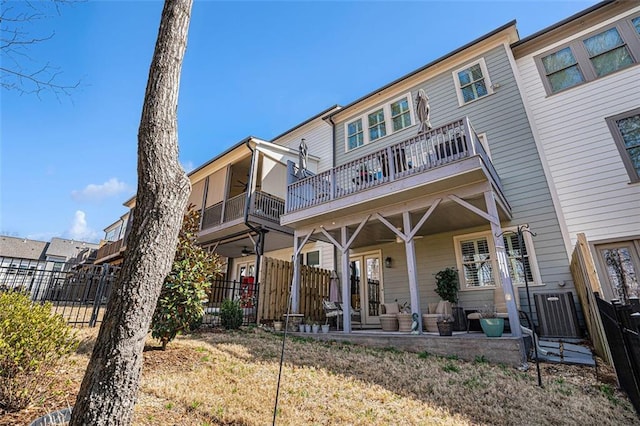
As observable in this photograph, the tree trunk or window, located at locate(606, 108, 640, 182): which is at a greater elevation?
window, located at locate(606, 108, 640, 182)

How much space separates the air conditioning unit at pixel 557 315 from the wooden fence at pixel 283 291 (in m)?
5.79

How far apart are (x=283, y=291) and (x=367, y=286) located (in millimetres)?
2933

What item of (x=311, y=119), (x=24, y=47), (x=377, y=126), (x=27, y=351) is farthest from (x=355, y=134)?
(x=27, y=351)

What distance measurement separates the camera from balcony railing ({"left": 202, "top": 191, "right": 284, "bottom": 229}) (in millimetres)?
10859

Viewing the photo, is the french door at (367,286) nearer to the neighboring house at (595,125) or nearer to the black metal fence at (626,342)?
the neighboring house at (595,125)

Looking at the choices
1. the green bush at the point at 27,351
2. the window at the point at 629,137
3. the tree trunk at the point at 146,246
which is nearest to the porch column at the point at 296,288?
the green bush at the point at 27,351

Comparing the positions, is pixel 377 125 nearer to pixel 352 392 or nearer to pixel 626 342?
pixel 626 342

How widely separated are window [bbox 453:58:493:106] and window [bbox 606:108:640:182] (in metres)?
3.24

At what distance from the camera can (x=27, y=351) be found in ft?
9.25

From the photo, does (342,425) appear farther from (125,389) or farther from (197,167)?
(197,167)

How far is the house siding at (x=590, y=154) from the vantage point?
23.2 feet

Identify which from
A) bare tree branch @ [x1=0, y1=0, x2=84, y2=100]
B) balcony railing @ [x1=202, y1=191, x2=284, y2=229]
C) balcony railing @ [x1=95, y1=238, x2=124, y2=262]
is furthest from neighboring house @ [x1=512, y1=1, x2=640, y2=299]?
balcony railing @ [x1=95, y1=238, x2=124, y2=262]

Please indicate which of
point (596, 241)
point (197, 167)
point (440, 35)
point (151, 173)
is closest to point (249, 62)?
point (197, 167)

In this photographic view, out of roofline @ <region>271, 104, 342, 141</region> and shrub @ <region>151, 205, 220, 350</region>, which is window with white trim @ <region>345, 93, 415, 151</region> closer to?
roofline @ <region>271, 104, 342, 141</region>
